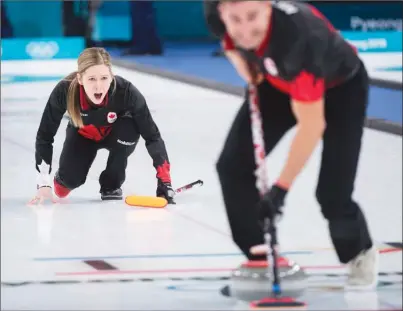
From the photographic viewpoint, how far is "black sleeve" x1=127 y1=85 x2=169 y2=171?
2.41 meters

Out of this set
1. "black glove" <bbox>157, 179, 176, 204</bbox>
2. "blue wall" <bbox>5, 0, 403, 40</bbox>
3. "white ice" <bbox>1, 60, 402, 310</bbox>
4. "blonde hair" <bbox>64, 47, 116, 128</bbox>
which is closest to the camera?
"blonde hair" <bbox>64, 47, 116, 128</bbox>

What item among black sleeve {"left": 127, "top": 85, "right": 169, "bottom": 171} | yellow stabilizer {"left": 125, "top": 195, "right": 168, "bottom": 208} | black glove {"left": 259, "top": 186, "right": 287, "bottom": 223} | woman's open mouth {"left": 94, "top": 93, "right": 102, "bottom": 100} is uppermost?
woman's open mouth {"left": 94, "top": 93, "right": 102, "bottom": 100}

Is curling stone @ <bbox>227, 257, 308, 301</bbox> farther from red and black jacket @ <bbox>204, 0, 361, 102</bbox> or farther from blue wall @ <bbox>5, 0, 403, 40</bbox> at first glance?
blue wall @ <bbox>5, 0, 403, 40</bbox>

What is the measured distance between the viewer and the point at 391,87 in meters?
9.73

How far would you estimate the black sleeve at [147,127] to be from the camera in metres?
2.41

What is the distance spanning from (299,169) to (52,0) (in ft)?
24.8

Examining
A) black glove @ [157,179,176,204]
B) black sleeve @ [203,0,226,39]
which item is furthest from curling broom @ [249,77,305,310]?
black glove @ [157,179,176,204]

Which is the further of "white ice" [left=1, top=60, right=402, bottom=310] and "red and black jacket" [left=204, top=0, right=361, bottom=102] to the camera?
"white ice" [left=1, top=60, right=402, bottom=310]

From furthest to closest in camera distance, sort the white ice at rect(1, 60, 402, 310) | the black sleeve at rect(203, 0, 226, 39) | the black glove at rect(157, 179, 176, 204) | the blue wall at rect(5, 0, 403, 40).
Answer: the blue wall at rect(5, 0, 403, 40) → the white ice at rect(1, 60, 402, 310) → the black glove at rect(157, 179, 176, 204) → the black sleeve at rect(203, 0, 226, 39)

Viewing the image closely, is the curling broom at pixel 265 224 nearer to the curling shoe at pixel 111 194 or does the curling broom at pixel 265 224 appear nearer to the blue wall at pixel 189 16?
the curling shoe at pixel 111 194

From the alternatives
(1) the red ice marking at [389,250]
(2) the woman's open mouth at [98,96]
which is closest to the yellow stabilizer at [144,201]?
(2) the woman's open mouth at [98,96]

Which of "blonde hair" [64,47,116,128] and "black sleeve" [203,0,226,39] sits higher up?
"black sleeve" [203,0,226,39]

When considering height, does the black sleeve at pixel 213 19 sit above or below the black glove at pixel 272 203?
above

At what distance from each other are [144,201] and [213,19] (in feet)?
1.79
